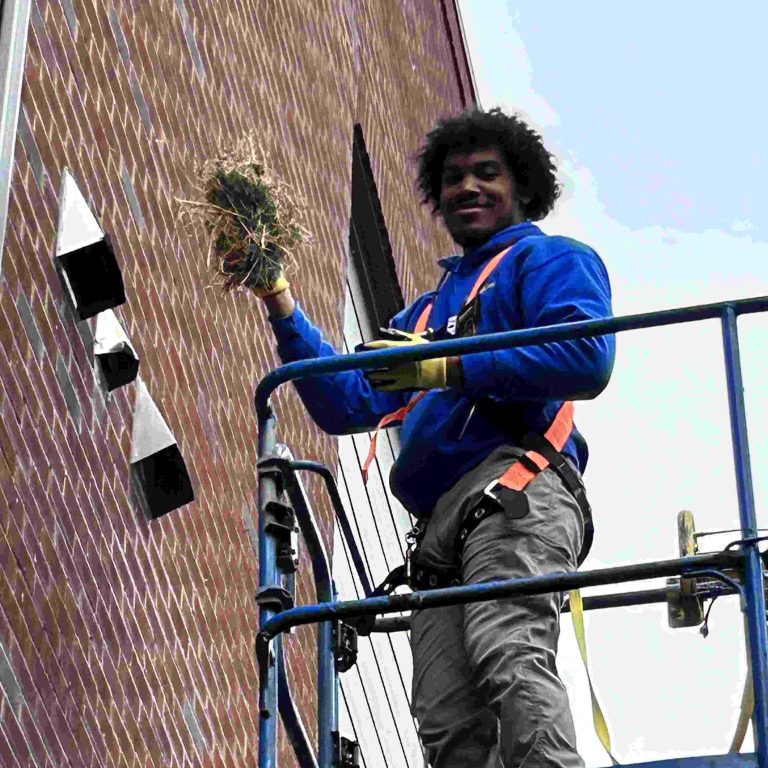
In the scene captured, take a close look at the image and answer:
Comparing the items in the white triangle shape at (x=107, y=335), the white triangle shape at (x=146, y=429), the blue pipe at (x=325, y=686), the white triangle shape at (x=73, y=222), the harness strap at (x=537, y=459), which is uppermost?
the white triangle shape at (x=73, y=222)

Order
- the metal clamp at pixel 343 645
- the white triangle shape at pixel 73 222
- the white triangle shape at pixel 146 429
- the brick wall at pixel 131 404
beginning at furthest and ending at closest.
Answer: the white triangle shape at pixel 146 429 → the white triangle shape at pixel 73 222 → the brick wall at pixel 131 404 → the metal clamp at pixel 343 645

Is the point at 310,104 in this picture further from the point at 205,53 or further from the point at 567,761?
the point at 567,761

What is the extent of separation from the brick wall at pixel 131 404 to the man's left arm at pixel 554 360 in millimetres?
1603

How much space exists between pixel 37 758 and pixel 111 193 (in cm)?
248

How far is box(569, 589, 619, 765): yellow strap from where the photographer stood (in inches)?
213

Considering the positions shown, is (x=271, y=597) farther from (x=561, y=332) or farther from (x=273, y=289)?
(x=273, y=289)

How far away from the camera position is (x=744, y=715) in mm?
5199

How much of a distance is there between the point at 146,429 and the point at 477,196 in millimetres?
1891

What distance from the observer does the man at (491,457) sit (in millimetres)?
5426

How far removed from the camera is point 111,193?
773cm

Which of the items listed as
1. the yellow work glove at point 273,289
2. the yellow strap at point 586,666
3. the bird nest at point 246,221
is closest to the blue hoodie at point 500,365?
the yellow work glove at point 273,289

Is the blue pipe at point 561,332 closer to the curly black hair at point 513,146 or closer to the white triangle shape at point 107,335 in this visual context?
the curly black hair at point 513,146

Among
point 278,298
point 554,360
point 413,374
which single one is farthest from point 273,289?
point 554,360

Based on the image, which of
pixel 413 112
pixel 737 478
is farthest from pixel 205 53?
pixel 413 112
